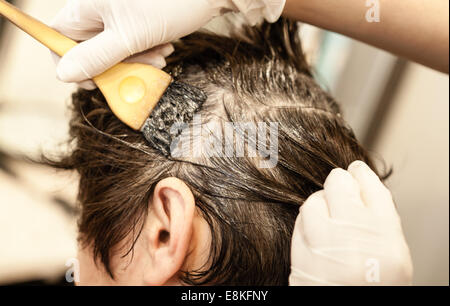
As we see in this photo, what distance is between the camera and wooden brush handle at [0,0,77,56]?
2.36 feet

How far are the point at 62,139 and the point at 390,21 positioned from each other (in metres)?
1.11

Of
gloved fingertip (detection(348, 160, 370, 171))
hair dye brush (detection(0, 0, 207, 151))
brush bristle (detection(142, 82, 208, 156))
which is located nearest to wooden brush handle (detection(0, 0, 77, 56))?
hair dye brush (detection(0, 0, 207, 151))

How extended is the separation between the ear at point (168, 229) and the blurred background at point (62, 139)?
2.39 ft

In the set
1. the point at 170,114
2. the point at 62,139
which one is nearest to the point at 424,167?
the point at 170,114

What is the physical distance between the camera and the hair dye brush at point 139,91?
73cm

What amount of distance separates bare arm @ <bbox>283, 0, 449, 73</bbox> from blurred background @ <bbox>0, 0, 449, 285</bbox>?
482 millimetres

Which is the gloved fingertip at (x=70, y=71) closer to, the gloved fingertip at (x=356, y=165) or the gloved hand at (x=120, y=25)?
the gloved hand at (x=120, y=25)

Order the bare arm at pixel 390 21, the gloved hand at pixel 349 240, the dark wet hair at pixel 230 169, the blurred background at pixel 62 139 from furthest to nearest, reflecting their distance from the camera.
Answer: the blurred background at pixel 62 139
the bare arm at pixel 390 21
the dark wet hair at pixel 230 169
the gloved hand at pixel 349 240

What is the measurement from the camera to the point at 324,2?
0.85 meters

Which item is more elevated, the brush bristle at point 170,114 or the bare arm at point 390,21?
the bare arm at point 390,21

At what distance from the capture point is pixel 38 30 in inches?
29.0

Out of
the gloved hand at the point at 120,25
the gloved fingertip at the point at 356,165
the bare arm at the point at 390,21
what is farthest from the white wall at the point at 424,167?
the gloved hand at the point at 120,25

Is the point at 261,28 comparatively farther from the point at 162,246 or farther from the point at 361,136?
the point at 361,136
